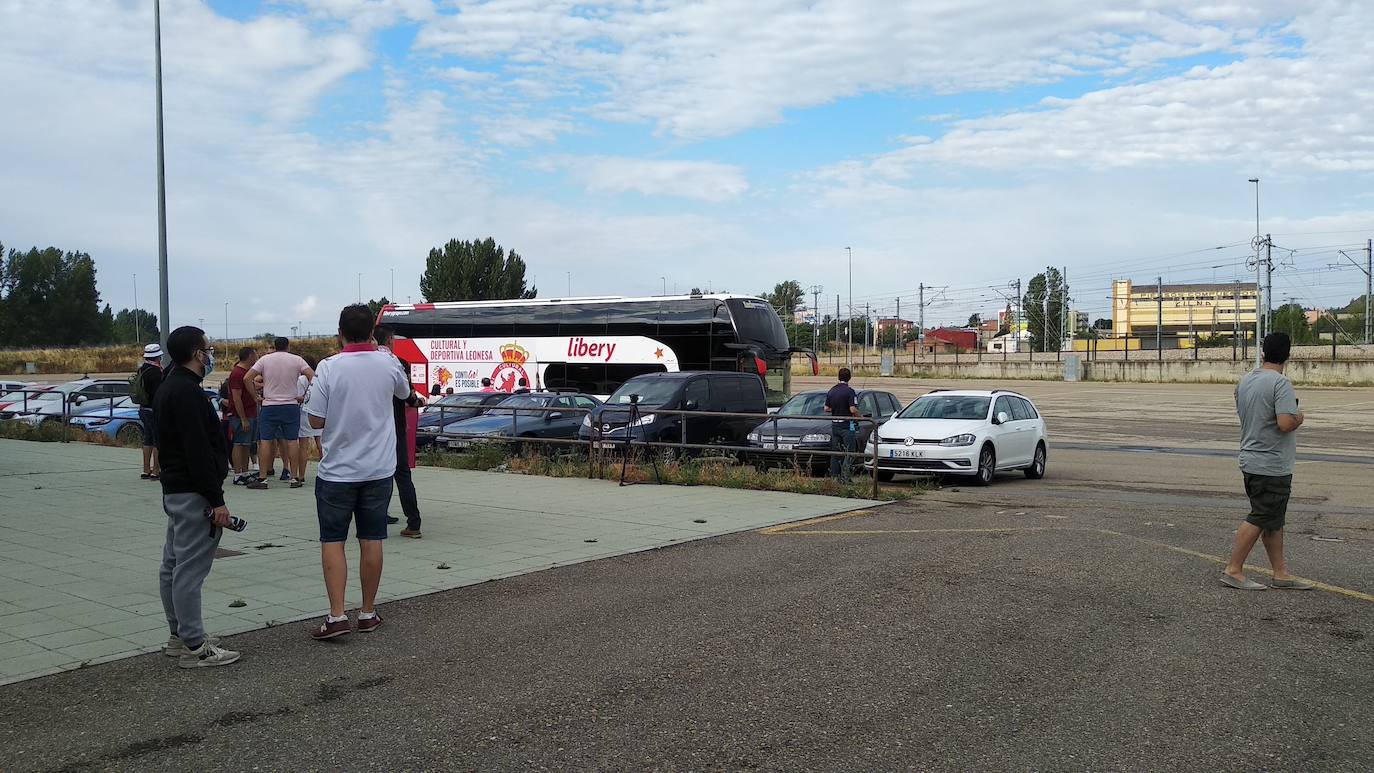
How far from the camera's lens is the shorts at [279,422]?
1341 centimetres

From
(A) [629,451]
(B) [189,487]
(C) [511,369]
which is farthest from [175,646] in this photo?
(C) [511,369]

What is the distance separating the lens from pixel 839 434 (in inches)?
640

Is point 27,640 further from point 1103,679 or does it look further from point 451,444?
point 451,444

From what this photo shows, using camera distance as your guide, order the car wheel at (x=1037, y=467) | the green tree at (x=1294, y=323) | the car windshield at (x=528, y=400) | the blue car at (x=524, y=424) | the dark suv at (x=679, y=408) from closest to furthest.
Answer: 1. the dark suv at (x=679, y=408)
2. the car wheel at (x=1037, y=467)
3. the blue car at (x=524, y=424)
4. the car windshield at (x=528, y=400)
5. the green tree at (x=1294, y=323)

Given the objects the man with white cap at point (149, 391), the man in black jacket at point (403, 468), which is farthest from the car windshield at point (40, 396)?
the man in black jacket at point (403, 468)

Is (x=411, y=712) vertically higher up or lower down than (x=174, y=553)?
lower down

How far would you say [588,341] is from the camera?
32.8m

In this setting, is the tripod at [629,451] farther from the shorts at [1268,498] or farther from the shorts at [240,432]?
the shorts at [1268,498]

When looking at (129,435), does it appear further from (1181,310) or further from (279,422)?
(1181,310)

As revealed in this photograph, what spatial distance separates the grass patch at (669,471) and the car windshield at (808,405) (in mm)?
3172

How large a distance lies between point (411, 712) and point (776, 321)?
26815mm

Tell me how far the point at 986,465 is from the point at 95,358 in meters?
79.2

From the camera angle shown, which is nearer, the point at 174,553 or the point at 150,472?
the point at 174,553

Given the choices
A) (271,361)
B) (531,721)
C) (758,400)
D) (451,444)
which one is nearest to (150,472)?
(271,361)
